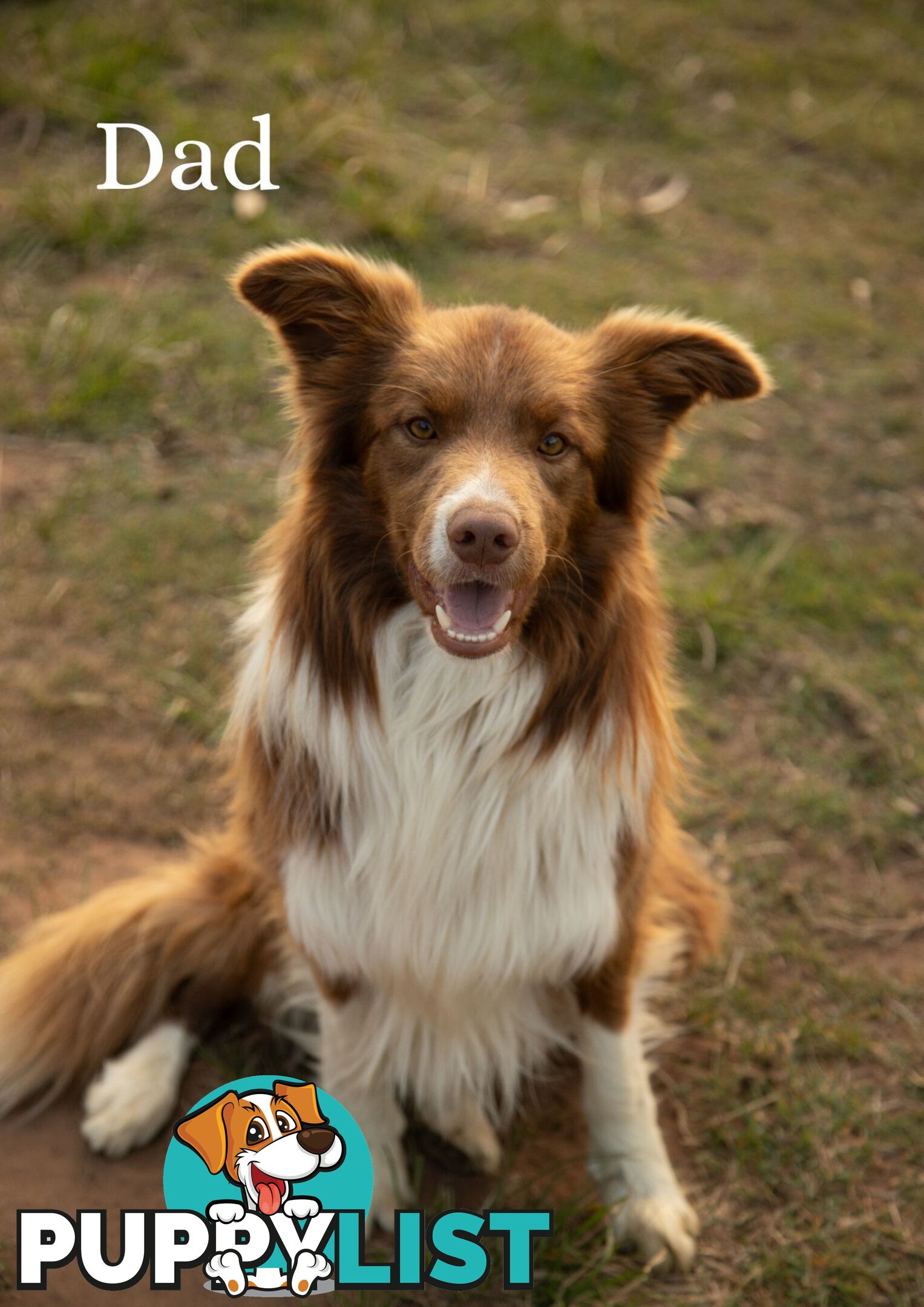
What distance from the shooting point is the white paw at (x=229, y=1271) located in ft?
8.78

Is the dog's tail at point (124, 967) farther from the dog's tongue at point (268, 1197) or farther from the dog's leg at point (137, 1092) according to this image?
the dog's tongue at point (268, 1197)

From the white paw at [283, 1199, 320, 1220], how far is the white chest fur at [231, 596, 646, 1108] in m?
0.50

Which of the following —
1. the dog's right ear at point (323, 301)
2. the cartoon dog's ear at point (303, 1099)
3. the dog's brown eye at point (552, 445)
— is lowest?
the cartoon dog's ear at point (303, 1099)

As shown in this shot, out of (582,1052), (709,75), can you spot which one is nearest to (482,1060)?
(582,1052)

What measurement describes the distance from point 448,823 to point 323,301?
3.81 ft

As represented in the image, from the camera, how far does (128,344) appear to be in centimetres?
551

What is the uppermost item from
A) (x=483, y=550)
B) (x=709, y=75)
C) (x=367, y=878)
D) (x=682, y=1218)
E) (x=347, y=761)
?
(x=709, y=75)

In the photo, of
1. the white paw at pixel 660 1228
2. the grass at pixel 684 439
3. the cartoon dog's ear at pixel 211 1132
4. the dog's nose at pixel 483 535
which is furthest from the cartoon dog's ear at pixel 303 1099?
the dog's nose at pixel 483 535

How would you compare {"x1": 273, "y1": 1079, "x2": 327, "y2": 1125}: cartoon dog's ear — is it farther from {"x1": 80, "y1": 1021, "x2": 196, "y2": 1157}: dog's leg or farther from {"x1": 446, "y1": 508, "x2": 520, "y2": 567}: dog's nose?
{"x1": 446, "y1": 508, "x2": 520, "y2": 567}: dog's nose

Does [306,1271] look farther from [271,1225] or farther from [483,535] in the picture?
[483,535]

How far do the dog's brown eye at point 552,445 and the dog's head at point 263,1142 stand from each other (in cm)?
146

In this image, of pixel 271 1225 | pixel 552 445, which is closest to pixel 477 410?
pixel 552 445

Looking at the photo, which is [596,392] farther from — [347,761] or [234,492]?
[234,492]

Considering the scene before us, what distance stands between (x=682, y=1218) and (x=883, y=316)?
15.6 feet
